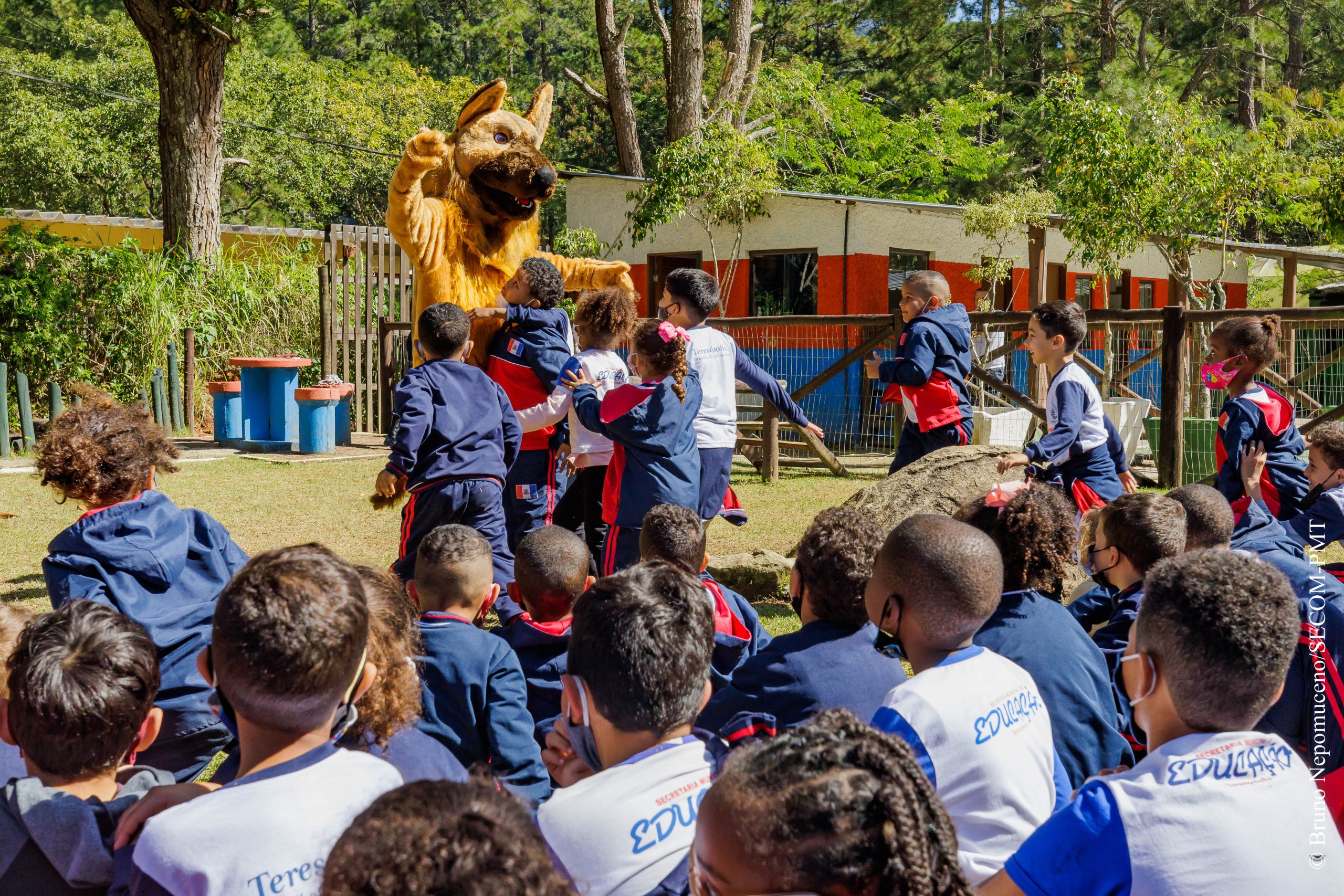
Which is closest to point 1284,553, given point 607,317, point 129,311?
point 607,317

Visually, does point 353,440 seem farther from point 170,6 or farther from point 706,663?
point 706,663

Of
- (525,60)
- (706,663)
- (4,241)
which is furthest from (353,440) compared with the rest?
(525,60)

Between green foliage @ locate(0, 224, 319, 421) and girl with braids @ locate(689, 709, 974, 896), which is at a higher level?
green foliage @ locate(0, 224, 319, 421)

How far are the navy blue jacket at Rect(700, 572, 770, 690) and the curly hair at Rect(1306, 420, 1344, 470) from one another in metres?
2.37

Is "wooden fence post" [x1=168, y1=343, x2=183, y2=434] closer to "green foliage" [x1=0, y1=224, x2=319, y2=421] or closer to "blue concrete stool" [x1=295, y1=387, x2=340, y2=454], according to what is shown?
"green foliage" [x1=0, y1=224, x2=319, y2=421]

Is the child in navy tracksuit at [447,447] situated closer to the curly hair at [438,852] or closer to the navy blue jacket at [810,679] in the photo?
the navy blue jacket at [810,679]

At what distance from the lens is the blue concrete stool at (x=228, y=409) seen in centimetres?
1293

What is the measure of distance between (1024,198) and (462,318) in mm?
12241

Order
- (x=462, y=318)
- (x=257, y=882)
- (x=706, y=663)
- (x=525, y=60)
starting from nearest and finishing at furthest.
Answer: (x=257, y=882) → (x=706, y=663) → (x=462, y=318) → (x=525, y=60)

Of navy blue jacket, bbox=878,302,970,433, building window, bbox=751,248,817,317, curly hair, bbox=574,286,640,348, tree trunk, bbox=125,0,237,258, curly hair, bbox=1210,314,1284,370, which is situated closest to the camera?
curly hair, bbox=1210,314,1284,370

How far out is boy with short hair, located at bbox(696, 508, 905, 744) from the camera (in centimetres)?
261

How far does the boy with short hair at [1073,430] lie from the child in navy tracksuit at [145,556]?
11.4 feet

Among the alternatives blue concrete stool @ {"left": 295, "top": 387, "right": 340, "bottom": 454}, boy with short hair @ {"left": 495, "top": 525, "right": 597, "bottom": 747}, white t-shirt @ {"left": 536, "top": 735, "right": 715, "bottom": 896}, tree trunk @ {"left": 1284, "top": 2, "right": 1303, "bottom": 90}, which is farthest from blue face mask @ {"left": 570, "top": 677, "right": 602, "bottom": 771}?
tree trunk @ {"left": 1284, "top": 2, "right": 1303, "bottom": 90}

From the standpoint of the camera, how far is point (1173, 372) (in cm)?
941
